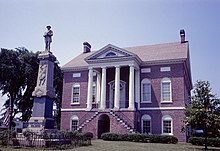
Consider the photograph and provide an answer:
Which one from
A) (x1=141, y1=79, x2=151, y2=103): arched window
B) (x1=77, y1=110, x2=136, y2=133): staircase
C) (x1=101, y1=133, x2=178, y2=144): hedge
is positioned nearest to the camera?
(x1=101, y1=133, x2=178, y2=144): hedge

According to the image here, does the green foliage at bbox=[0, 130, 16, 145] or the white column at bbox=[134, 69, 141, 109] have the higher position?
the white column at bbox=[134, 69, 141, 109]

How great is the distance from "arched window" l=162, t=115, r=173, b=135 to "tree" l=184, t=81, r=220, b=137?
363 inches

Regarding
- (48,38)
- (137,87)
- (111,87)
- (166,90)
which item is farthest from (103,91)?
(48,38)

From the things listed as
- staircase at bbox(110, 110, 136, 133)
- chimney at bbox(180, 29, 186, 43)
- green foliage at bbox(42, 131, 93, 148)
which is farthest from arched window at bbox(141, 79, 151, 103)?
green foliage at bbox(42, 131, 93, 148)

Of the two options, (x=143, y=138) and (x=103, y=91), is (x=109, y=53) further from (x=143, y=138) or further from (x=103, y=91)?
(x=143, y=138)

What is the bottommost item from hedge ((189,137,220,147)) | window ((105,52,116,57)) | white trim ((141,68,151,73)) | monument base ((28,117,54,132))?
hedge ((189,137,220,147))

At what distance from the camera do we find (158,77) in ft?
105

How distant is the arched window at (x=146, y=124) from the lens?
31344 millimetres

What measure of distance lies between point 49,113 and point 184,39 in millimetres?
24577

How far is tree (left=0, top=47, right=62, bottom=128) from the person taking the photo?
39938mm

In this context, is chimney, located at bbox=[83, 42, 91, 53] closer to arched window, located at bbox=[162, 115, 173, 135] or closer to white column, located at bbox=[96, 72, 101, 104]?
white column, located at bbox=[96, 72, 101, 104]

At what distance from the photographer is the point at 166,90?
1241 inches

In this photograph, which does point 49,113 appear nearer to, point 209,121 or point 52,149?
point 52,149

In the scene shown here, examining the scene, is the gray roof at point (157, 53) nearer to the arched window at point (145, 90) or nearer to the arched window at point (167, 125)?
the arched window at point (145, 90)
